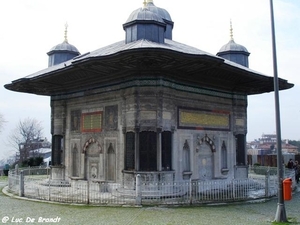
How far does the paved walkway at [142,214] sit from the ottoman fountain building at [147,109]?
7.43 feet

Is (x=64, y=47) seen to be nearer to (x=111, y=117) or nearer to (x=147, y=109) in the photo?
(x=111, y=117)

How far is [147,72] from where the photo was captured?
10656 millimetres

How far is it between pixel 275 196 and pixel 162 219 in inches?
188

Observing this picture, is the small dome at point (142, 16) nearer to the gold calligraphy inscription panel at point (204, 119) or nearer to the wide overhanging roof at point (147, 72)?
the wide overhanging roof at point (147, 72)

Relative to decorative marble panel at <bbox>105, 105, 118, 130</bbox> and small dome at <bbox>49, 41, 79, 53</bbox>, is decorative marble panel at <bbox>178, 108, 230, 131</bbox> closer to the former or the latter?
decorative marble panel at <bbox>105, 105, 118, 130</bbox>

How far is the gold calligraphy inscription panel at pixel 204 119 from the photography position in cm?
1159

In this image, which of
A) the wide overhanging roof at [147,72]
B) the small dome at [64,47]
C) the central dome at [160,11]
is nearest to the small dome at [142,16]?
the wide overhanging roof at [147,72]

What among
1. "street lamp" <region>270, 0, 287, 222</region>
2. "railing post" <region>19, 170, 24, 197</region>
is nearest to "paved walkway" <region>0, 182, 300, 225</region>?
"street lamp" <region>270, 0, 287, 222</region>

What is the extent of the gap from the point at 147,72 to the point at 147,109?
1156 millimetres

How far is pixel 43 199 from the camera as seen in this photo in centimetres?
974

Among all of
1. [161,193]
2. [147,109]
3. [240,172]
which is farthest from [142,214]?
[240,172]

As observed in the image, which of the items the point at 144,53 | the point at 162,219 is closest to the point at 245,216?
the point at 162,219

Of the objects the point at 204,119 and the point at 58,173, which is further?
the point at 58,173

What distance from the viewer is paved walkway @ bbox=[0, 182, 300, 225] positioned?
7031mm
